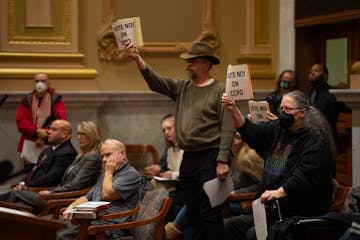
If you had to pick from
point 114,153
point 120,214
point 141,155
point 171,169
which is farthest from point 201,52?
point 141,155

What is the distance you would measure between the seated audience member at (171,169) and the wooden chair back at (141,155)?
3.89 ft

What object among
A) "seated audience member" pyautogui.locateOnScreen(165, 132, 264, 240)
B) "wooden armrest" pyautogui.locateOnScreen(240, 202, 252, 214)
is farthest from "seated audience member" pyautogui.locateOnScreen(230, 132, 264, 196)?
"wooden armrest" pyautogui.locateOnScreen(240, 202, 252, 214)

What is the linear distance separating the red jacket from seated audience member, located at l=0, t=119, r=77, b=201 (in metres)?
1.18

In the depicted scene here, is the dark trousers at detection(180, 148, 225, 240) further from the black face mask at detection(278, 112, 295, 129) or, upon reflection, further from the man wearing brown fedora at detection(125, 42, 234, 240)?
the black face mask at detection(278, 112, 295, 129)

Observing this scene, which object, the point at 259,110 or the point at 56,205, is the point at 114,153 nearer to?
the point at 56,205

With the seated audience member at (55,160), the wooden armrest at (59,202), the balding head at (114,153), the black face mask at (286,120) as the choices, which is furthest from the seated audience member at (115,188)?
the black face mask at (286,120)

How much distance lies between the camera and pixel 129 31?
6410 millimetres

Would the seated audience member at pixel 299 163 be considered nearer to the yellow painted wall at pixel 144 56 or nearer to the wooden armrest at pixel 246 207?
the wooden armrest at pixel 246 207

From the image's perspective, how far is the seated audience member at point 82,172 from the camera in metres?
7.19

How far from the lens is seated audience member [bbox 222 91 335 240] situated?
5.25 metres

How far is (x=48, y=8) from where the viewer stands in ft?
30.9

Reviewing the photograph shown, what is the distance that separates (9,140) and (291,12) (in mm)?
3705

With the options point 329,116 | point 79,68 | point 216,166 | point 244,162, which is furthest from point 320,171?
point 79,68

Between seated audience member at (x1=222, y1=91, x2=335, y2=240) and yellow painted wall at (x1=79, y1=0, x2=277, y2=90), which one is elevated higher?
yellow painted wall at (x1=79, y1=0, x2=277, y2=90)
